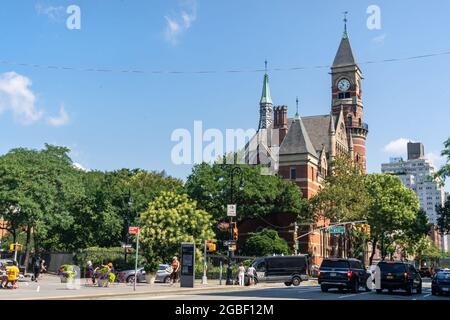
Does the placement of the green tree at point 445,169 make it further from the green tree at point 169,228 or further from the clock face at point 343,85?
the clock face at point 343,85

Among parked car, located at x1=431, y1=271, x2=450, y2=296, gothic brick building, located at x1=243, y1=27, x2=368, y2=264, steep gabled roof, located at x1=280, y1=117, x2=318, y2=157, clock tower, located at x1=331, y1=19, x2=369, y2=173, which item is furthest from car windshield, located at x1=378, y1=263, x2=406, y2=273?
clock tower, located at x1=331, y1=19, x2=369, y2=173

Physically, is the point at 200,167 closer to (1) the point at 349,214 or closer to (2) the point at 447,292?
(1) the point at 349,214

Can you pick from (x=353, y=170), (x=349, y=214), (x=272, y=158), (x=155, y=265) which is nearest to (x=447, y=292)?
(x=155, y=265)

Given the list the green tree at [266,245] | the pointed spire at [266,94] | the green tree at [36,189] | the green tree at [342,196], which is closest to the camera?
the green tree at [36,189]

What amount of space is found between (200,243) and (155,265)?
32.2 feet

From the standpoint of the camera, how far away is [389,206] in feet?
231

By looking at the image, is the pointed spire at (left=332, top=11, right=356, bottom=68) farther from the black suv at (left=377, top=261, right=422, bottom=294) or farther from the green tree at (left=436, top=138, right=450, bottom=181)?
the black suv at (left=377, top=261, right=422, bottom=294)

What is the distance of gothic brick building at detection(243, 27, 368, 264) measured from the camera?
71.7 m

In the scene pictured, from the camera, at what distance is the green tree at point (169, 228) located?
4453 centimetres

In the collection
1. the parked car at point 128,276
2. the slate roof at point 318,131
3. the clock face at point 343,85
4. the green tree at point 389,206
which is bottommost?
the parked car at point 128,276

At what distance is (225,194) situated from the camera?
64500mm

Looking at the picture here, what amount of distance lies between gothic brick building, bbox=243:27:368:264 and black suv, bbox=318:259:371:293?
126 feet

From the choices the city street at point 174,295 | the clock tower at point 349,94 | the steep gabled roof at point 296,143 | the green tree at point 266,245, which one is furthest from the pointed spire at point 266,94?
the city street at point 174,295

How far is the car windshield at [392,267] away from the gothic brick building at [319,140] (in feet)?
123
